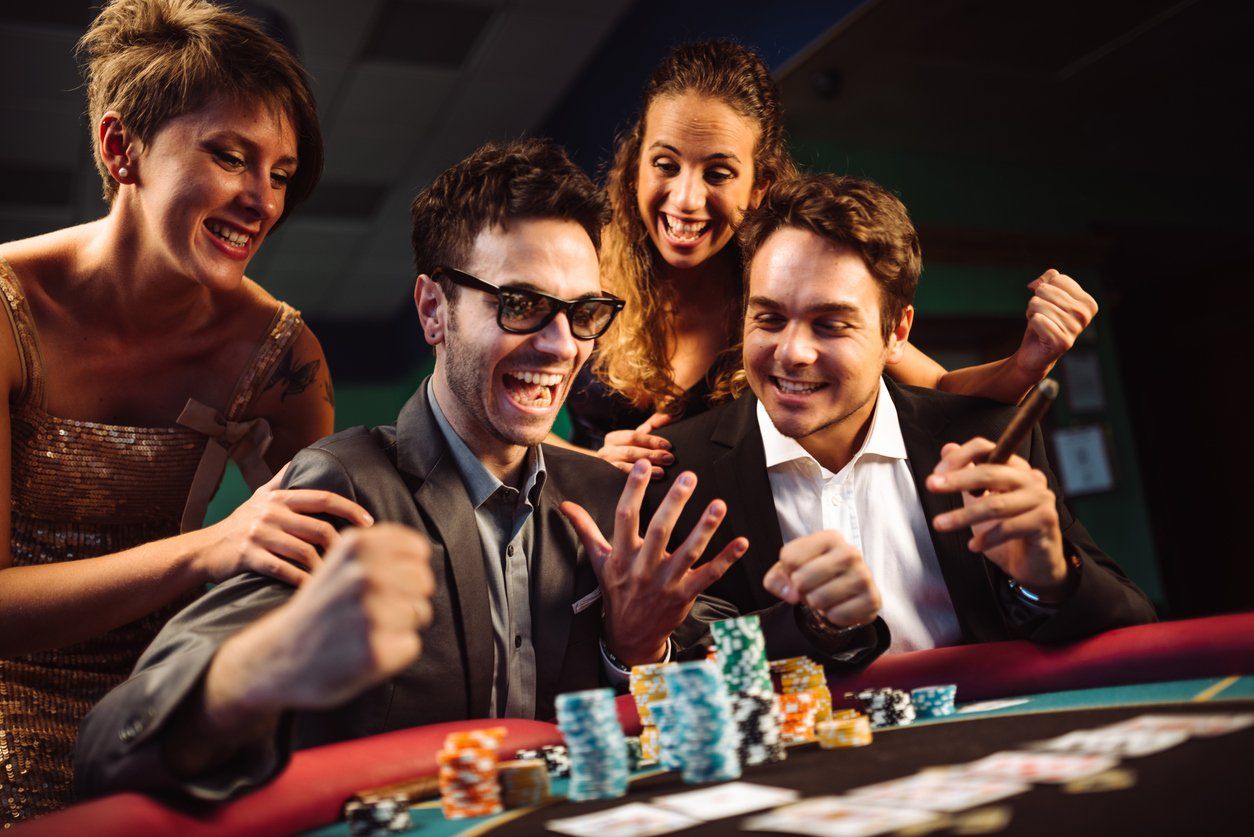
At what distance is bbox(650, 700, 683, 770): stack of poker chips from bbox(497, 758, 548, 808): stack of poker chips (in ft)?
0.58

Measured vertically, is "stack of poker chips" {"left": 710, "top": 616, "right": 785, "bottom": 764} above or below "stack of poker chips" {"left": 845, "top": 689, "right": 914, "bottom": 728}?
above

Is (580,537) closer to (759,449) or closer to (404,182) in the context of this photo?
(759,449)

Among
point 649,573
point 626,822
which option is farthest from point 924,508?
point 626,822

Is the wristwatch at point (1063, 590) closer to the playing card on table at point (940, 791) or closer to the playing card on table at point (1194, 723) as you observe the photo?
the playing card on table at point (1194, 723)

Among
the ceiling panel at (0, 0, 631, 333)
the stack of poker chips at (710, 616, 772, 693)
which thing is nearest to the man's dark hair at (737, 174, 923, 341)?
the stack of poker chips at (710, 616, 772, 693)

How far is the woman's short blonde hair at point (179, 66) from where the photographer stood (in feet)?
7.86

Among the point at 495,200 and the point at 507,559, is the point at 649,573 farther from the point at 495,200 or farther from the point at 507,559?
the point at 495,200

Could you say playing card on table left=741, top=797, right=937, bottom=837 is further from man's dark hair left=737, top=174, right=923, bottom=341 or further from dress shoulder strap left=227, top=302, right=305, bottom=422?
dress shoulder strap left=227, top=302, right=305, bottom=422

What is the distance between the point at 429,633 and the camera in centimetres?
190

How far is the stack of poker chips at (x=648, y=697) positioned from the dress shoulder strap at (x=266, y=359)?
1.44m

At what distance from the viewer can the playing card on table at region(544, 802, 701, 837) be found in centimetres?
111

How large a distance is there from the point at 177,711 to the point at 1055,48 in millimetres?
5708

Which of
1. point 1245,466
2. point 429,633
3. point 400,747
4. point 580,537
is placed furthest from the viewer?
point 1245,466

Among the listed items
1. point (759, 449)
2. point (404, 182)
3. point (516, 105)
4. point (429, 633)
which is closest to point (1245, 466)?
point (516, 105)
